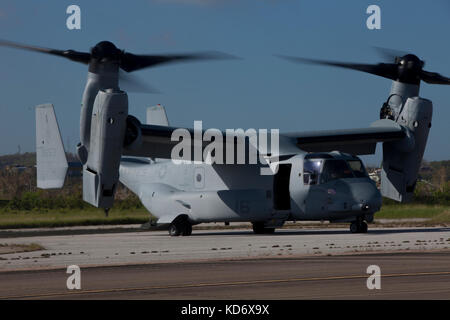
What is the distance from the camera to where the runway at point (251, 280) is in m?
10.2

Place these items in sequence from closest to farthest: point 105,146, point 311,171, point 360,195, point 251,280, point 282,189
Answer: point 251,280
point 105,146
point 360,195
point 311,171
point 282,189

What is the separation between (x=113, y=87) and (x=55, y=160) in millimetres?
4915

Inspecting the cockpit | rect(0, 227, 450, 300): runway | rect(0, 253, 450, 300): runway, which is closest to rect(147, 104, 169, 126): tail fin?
the cockpit

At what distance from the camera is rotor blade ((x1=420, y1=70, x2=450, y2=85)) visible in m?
30.8

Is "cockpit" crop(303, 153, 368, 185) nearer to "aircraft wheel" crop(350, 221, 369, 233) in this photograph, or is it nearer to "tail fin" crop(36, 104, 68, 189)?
"aircraft wheel" crop(350, 221, 369, 233)

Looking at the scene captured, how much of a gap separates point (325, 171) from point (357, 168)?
4.54ft

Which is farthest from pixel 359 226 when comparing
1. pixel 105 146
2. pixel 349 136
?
pixel 105 146

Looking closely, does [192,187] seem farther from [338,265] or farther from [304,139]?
[338,265]

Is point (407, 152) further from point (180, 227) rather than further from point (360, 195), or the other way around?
point (180, 227)

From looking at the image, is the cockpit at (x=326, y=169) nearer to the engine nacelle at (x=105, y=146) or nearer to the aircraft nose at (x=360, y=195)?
the aircraft nose at (x=360, y=195)

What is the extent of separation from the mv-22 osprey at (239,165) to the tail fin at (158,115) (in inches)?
103

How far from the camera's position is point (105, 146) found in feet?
82.7

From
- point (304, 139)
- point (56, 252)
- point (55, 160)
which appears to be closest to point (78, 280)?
point (56, 252)

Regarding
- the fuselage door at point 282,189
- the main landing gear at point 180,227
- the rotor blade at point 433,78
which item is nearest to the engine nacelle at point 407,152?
the rotor blade at point 433,78
